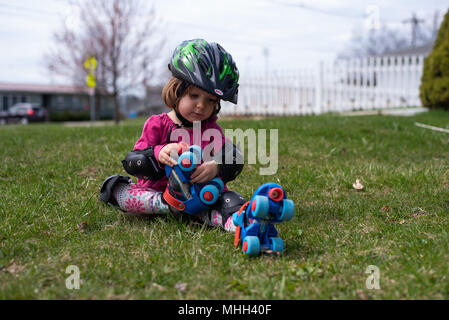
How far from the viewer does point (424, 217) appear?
296 centimetres

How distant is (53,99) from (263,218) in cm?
4515

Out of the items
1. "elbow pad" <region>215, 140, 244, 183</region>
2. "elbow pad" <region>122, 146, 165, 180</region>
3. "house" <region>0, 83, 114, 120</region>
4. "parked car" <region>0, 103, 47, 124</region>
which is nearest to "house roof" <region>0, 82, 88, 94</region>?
"house" <region>0, 83, 114, 120</region>

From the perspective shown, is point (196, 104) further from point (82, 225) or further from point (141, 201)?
point (82, 225)

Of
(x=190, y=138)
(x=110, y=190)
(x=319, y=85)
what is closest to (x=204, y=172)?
(x=190, y=138)

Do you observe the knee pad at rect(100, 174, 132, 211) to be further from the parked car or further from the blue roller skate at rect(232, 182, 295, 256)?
the parked car

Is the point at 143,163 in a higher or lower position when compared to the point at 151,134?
lower

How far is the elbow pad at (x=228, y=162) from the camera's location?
2805mm

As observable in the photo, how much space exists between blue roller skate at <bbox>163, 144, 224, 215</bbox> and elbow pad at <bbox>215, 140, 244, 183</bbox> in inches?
2.6

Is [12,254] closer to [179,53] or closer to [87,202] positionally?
[87,202]

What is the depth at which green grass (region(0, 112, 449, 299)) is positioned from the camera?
1.96 meters

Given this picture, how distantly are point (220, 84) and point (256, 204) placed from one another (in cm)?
89

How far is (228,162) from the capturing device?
9.28 feet

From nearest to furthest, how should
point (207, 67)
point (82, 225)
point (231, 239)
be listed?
point (231, 239) → point (207, 67) → point (82, 225)

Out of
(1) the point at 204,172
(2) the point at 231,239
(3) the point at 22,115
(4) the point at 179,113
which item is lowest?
(3) the point at 22,115
